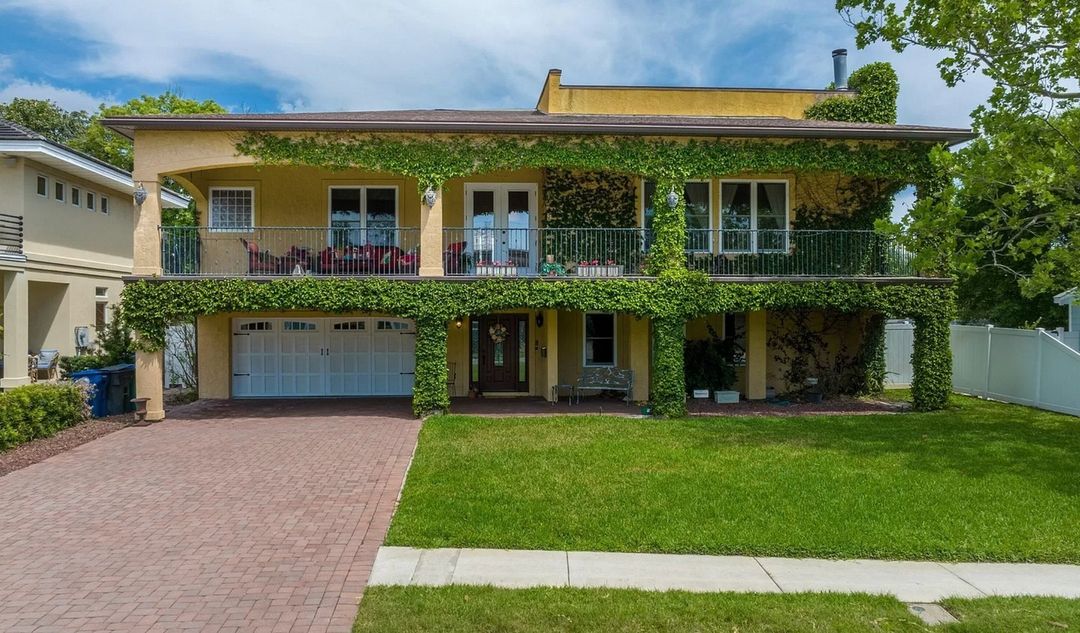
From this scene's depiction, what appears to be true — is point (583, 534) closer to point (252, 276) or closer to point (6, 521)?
point (6, 521)

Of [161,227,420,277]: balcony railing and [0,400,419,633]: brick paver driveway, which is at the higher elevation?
[161,227,420,277]: balcony railing

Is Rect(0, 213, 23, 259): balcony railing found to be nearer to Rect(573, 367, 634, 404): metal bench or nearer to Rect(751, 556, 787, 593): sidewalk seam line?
Rect(573, 367, 634, 404): metal bench

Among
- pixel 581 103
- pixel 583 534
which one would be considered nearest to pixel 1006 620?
pixel 583 534

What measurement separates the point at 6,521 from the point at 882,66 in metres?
20.0

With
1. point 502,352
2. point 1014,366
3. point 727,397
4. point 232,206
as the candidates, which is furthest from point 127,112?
point 1014,366

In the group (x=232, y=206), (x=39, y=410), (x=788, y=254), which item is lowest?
(x=39, y=410)

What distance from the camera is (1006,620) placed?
16.3ft

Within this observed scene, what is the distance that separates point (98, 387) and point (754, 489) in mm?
13552

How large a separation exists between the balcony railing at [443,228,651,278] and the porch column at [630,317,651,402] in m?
1.54

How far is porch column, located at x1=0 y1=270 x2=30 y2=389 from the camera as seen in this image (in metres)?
17.3

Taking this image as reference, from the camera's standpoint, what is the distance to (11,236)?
17.3m

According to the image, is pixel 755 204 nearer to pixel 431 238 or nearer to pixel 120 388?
pixel 431 238

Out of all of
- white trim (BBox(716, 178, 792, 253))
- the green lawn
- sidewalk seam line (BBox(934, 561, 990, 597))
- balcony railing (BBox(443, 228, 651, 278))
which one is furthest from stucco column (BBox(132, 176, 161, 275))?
sidewalk seam line (BBox(934, 561, 990, 597))

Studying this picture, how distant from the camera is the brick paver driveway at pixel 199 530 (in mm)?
5145
